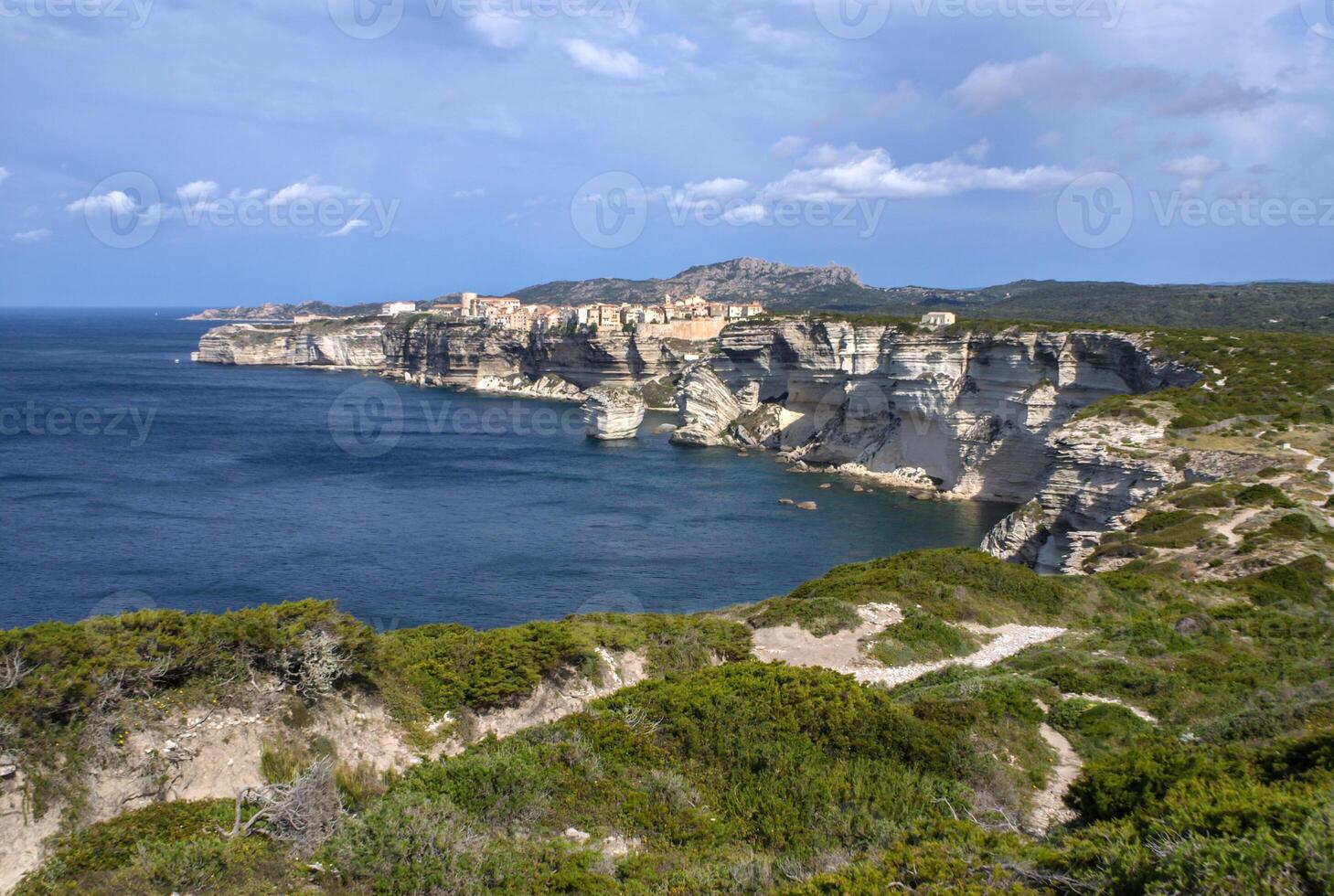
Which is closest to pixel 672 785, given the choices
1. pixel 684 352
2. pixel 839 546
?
pixel 839 546

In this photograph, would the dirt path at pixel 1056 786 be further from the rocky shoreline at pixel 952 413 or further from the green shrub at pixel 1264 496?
the rocky shoreline at pixel 952 413

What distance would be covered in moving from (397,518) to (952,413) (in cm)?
3071

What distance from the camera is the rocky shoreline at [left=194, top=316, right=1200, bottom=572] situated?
29.8 meters

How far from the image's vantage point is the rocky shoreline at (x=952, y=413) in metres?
29.8

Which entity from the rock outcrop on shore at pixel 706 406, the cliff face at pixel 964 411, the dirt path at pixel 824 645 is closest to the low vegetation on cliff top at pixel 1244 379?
the cliff face at pixel 964 411

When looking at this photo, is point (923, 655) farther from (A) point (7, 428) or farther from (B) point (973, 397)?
(A) point (7, 428)

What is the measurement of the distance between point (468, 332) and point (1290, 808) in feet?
345

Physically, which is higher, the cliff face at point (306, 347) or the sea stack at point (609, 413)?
the cliff face at point (306, 347)

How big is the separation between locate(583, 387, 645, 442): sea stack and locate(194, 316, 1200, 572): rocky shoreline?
0.33 feet

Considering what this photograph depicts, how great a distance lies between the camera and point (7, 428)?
203 feet

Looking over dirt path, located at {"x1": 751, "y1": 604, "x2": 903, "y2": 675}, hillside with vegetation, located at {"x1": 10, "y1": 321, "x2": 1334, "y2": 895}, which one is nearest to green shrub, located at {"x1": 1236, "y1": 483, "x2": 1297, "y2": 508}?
hillside with vegetation, located at {"x1": 10, "y1": 321, "x2": 1334, "y2": 895}

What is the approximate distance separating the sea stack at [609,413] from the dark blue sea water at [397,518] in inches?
74.0

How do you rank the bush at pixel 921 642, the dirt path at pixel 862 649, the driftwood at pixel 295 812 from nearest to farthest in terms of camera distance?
the driftwood at pixel 295 812
the dirt path at pixel 862 649
the bush at pixel 921 642

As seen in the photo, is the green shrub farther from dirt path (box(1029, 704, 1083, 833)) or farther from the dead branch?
the dead branch
